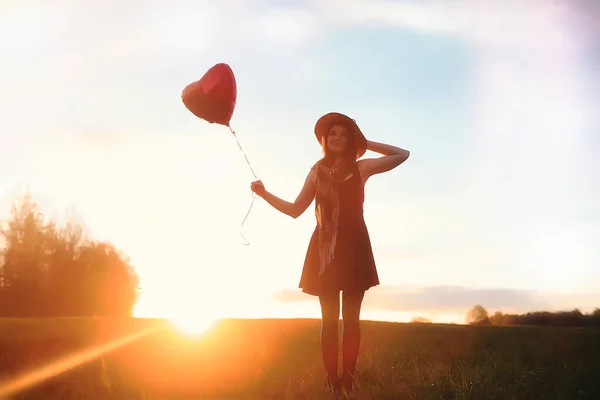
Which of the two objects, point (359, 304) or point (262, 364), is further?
point (262, 364)

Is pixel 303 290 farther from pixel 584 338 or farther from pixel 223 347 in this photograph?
pixel 584 338

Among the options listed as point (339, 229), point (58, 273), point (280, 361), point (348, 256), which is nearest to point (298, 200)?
point (339, 229)

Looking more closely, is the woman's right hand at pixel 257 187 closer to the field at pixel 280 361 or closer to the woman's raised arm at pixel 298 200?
the woman's raised arm at pixel 298 200

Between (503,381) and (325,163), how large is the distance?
288cm

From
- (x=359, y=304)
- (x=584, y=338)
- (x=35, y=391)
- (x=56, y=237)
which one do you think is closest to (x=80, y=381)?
(x=35, y=391)

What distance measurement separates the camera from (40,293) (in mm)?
23297

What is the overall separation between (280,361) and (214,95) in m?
4.13

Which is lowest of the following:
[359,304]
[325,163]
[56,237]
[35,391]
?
[35,391]

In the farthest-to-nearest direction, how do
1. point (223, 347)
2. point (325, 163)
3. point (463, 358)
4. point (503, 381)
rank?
point (223, 347) → point (463, 358) → point (325, 163) → point (503, 381)

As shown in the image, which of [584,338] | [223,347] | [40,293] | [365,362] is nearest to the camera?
[365,362]

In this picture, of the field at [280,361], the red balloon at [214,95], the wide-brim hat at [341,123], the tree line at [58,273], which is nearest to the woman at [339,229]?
the wide-brim hat at [341,123]

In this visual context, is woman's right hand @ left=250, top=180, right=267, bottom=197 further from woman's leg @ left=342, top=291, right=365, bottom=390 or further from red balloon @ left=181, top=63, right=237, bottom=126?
woman's leg @ left=342, top=291, right=365, bottom=390

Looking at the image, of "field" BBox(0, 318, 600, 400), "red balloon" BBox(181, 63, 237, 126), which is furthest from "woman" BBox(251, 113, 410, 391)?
"red balloon" BBox(181, 63, 237, 126)

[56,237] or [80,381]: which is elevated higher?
[56,237]
